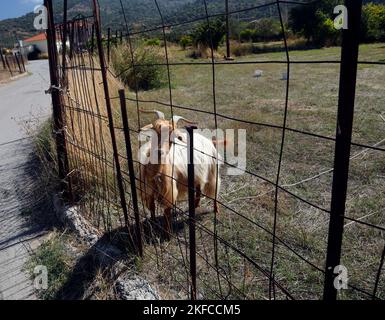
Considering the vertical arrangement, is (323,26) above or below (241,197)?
above

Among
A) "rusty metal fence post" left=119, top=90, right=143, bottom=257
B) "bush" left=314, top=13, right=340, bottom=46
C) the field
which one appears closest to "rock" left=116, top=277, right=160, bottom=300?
the field

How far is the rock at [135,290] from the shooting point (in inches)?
115

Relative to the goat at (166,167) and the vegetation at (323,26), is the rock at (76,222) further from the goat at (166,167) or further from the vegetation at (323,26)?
the vegetation at (323,26)

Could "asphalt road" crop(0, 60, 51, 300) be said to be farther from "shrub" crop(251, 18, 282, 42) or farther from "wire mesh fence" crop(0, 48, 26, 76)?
"wire mesh fence" crop(0, 48, 26, 76)

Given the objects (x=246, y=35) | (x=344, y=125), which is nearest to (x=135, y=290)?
(x=344, y=125)

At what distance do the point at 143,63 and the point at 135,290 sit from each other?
9.92 meters

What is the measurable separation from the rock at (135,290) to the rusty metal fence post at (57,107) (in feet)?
5.44

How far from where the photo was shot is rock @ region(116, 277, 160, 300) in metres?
2.93

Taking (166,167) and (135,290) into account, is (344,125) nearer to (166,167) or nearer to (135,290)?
(135,290)

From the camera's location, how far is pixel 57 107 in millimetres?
4293

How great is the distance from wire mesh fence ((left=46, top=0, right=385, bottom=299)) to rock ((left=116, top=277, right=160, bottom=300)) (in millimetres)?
117

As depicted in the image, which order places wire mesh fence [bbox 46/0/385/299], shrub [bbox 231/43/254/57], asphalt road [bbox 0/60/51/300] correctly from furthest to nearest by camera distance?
shrub [bbox 231/43/254/57], asphalt road [bbox 0/60/51/300], wire mesh fence [bbox 46/0/385/299]

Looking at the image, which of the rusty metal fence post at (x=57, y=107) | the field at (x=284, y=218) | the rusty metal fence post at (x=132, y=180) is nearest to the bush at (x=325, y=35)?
the field at (x=284, y=218)

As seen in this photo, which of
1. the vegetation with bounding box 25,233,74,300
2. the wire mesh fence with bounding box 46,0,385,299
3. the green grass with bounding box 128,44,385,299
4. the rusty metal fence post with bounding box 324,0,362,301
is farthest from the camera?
the vegetation with bounding box 25,233,74,300
